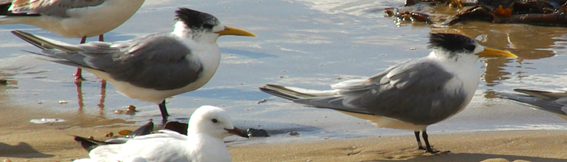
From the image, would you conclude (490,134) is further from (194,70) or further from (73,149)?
(73,149)

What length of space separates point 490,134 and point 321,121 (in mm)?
1366

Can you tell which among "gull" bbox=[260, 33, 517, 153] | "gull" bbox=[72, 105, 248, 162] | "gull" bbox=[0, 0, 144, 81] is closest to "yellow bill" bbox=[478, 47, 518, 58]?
"gull" bbox=[260, 33, 517, 153]

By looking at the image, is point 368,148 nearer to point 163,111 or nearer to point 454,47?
point 454,47

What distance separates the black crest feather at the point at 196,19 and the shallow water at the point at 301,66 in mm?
739

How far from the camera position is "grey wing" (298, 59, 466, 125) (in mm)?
5340

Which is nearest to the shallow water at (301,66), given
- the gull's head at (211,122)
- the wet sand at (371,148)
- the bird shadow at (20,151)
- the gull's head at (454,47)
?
the wet sand at (371,148)

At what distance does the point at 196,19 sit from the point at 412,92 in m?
2.02

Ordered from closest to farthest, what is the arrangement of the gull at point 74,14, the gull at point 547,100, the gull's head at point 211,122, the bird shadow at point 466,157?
the gull's head at point 211,122, the bird shadow at point 466,157, the gull at point 547,100, the gull at point 74,14

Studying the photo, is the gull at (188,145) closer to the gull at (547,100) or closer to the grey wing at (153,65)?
the grey wing at (153,65)

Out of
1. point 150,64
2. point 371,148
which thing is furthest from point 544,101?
point 150,64

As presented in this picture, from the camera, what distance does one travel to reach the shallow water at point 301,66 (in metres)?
6.14

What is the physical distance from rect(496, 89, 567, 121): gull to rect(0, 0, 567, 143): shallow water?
24.3 inches

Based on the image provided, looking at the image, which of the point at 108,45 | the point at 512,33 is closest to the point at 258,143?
the point at 108,45

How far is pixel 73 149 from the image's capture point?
5.28 metres
